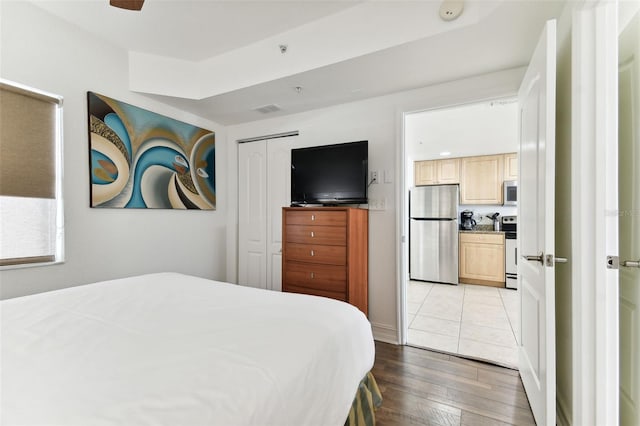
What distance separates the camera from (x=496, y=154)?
200 inches

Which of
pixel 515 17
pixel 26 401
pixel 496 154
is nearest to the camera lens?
pixel 26 401

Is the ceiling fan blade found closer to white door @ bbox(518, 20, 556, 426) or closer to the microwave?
white door @ bbox(518, 20, 556, 426)

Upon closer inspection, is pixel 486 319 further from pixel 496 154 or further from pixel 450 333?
pixel 496 154

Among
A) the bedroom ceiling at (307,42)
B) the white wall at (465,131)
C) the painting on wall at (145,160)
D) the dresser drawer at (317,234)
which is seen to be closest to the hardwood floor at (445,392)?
the dresser drawer at (317,234)

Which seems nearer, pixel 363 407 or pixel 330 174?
pixel 363 407

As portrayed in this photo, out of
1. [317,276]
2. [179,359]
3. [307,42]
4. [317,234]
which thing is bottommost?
[317,276]

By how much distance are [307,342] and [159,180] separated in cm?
246

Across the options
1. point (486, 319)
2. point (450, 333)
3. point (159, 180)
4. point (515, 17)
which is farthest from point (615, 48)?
point (159, 180)

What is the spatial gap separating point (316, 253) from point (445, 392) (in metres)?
1.38

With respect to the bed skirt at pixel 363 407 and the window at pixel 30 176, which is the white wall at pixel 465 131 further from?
the window at pixel 30 176

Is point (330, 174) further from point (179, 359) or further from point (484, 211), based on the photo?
point (484, 211)

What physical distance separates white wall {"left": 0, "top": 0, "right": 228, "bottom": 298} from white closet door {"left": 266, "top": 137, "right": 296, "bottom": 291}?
1.04m

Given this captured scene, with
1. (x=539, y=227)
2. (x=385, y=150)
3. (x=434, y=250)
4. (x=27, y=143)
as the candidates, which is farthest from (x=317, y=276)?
(x=434, y=250)

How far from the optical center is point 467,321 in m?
3.11
